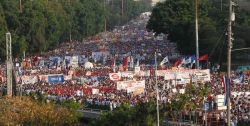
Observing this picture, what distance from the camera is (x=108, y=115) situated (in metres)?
31.7

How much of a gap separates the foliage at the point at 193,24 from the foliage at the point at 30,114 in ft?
117

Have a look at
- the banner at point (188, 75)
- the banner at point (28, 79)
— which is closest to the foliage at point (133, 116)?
the banner at point (188, 75)

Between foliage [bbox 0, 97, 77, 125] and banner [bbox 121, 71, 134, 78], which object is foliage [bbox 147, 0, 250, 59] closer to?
banner [bbox 121, 71, 134, 78]

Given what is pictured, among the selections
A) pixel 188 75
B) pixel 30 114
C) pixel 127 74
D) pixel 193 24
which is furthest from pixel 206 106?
pixel 193 24

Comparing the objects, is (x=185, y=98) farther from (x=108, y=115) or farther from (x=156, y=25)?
(x=156, y=25)

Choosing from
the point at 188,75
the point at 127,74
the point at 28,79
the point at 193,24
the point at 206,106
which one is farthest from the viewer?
the point at 193,24

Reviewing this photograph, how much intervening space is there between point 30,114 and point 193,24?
179ft

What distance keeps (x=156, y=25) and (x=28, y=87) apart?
44.9 meters

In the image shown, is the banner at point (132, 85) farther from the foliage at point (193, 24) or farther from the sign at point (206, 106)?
the foliage at point (193, 24)

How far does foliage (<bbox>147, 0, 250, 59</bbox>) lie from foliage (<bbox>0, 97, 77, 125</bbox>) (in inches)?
1403

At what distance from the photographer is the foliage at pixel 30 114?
34.2m

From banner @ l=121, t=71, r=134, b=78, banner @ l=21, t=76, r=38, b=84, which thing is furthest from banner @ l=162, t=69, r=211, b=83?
banner @ l=21, t=76, r=38, b=84

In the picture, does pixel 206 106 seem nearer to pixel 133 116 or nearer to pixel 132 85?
pixel 133 116

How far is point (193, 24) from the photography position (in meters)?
87.0
